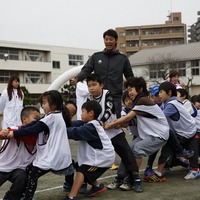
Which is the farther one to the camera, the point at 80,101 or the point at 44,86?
the point at 44,86

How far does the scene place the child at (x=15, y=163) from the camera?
137 inches

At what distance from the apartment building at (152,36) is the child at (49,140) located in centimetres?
6668

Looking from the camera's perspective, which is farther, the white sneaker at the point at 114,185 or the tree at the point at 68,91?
the tree at the point at 68,91

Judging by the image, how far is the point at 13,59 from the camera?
1768 inches

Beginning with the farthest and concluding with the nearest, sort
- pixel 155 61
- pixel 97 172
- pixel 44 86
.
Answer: pixel 44 86 → pixel 155 61 → pixel 97 172

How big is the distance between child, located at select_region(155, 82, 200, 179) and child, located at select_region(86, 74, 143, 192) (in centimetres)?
57

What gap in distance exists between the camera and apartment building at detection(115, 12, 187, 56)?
69.6 meters

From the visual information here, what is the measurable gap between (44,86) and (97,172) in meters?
44.5

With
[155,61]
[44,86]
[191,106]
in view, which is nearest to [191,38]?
[155,61]

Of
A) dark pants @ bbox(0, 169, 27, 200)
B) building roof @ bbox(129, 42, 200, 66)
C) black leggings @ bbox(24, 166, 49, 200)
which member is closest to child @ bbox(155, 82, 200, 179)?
black leggings @ bbox(24, 166, 49, 200)

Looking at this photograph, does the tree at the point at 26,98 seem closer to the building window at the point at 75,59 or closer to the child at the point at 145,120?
the building window at the point at 75,59

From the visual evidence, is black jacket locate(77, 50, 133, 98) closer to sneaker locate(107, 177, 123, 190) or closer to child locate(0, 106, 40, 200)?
sneaker locate(107, 177, 123, 190)

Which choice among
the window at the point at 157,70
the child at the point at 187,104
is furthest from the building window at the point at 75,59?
the child at the point at 187,104

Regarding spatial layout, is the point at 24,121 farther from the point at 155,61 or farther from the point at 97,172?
the point at 155,61
